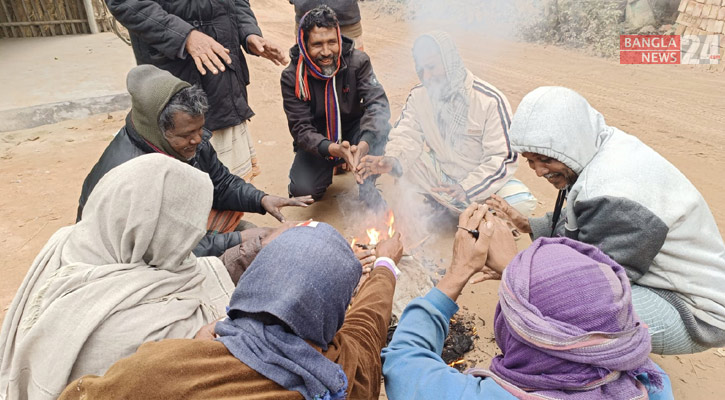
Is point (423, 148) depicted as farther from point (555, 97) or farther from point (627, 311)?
point (627, 311)

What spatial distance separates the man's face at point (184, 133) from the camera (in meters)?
3.00

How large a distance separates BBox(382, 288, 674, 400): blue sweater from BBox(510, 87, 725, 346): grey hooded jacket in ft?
2.41

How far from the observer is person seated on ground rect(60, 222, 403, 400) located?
1.39m

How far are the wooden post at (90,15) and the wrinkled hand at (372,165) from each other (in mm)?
8765

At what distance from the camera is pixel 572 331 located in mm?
1386

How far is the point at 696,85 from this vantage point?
7.57 m

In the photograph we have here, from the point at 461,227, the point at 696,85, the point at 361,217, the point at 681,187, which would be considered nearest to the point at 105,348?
the point at 461,227

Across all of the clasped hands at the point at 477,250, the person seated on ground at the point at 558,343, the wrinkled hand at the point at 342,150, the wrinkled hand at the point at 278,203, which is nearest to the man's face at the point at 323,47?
the wrinkled hand at the point at 342,150

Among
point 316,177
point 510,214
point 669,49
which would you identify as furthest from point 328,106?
point 669,49

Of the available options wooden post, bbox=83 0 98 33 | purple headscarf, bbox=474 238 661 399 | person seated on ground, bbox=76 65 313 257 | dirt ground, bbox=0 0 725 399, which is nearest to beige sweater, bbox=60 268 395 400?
purple headscarf, bbox=474 238 661 399

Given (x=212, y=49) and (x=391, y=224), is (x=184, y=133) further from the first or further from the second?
(x=391, y=224)

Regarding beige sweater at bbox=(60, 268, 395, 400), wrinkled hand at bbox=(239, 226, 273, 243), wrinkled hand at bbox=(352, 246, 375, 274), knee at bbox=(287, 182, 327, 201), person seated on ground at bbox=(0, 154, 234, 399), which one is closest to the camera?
beige sweater at bbox=(60, 268, 395, 400)

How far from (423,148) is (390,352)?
3.07 m

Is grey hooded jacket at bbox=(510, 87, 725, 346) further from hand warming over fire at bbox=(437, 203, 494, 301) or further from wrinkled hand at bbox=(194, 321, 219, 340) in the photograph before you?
wrinkled hand at bbox=(194, 321, 219, 340)
